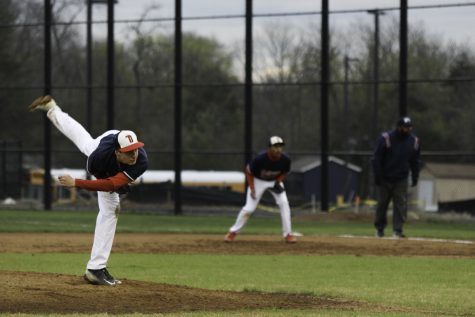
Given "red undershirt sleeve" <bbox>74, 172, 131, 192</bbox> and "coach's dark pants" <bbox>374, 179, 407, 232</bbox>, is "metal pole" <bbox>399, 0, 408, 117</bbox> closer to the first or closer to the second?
"coach's dark pants" <bbox>374, 179, 407, 232</bbox>

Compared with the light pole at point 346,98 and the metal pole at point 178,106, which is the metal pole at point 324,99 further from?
the metal pole at point 178,106

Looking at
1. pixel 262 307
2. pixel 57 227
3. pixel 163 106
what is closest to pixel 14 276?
pixel 262 307

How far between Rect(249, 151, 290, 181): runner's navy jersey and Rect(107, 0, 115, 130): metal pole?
14391mm

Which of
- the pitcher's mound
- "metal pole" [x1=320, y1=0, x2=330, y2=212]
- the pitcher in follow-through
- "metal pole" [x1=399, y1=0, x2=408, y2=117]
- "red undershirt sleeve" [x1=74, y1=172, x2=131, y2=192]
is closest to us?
the pitcher's mound

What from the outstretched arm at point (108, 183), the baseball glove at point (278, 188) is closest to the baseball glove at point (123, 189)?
the outstretched arm at point (108, 183)

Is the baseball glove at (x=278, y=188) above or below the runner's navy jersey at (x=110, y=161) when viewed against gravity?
below

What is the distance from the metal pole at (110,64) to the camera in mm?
32656

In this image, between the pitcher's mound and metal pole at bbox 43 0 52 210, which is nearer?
the pitcher's mound

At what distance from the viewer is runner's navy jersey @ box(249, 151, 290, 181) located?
1873 cm

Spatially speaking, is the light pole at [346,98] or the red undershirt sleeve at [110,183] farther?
the light pole at [346,98]

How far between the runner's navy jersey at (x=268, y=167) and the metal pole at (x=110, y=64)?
47.2ft

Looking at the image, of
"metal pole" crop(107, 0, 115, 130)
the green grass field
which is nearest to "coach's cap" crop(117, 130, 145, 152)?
the green grass field

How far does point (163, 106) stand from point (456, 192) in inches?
607

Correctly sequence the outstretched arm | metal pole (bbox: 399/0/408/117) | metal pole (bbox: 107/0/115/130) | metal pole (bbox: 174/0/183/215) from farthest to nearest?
metal pole (bbox: 107/0/115/130)
metal pole (bbox: 174/0/183/215)
metal pole (bbox: 399/0/408/117)
the outstretched arm
